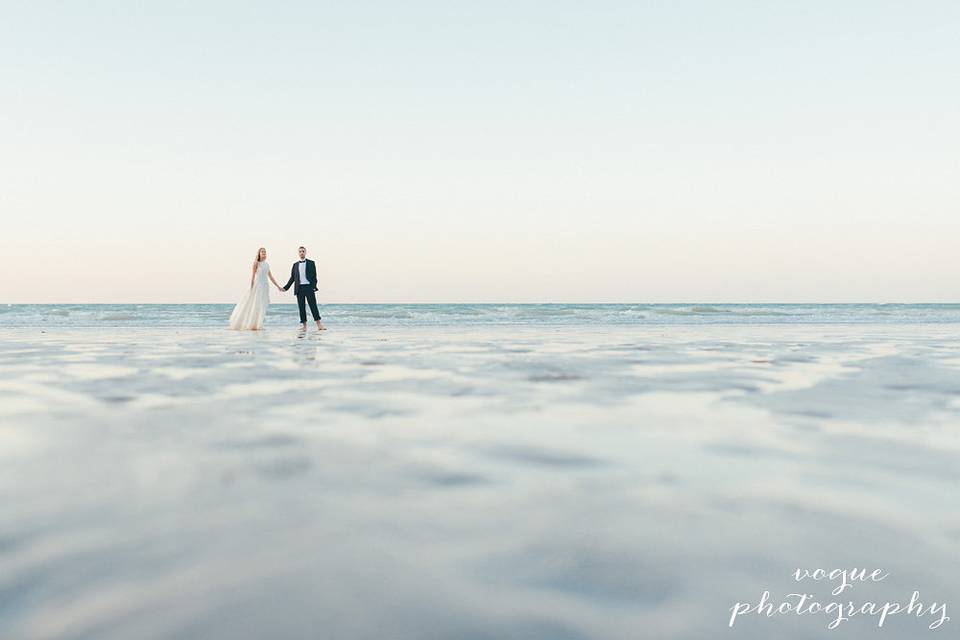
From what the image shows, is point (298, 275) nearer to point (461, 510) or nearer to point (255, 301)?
point (255, 301)

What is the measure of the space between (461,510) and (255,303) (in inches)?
486

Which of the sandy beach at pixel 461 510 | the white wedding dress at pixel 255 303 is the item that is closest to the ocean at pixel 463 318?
the white wedding dress at pixel 255 303

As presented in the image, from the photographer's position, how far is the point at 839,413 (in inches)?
140

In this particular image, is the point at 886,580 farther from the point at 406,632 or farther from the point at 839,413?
the point at 839,413

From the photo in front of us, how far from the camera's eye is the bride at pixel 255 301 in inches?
526

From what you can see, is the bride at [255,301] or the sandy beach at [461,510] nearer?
the sandy beach at [461,510]

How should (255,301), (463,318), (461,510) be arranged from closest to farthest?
1. (461,510)
2. (255,301)
3. (463,318)

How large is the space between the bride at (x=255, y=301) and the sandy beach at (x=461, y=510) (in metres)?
9.29

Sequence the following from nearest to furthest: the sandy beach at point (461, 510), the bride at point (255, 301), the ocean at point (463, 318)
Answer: the sandy beach at point (461, 510), the bride at point (255, 301), the ocean at point (463, 318)

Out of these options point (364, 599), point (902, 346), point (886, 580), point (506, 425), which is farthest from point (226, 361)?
point (902, 346)

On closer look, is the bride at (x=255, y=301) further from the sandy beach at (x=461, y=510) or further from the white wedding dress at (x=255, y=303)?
the sandy beach at (x=461, y=510)

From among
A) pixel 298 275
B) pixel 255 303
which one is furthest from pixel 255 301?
pixel 298 275

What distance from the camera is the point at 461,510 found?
192 centimetres

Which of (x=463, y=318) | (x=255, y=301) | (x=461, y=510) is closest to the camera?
(x=461, y=510)
